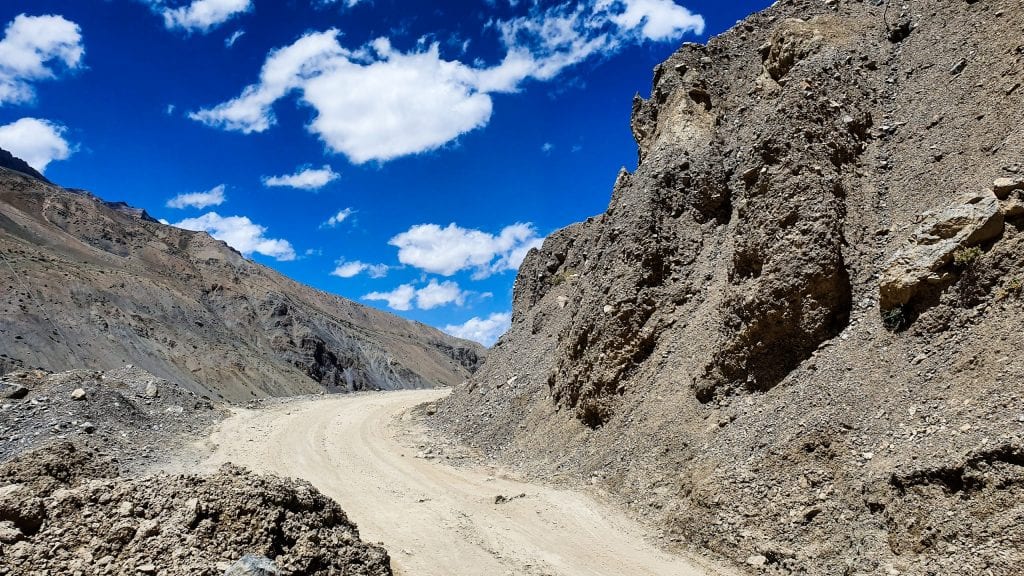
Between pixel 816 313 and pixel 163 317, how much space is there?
5377 centimetres

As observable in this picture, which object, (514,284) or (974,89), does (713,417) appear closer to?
(974,89)

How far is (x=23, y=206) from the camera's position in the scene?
67375 millimetres

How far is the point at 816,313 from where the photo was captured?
11.3m

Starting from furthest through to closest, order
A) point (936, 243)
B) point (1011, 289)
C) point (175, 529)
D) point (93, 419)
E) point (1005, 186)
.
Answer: point (93, 419), point (936, 243), point (1005, 186), point (1011, 289), point (175, 529)

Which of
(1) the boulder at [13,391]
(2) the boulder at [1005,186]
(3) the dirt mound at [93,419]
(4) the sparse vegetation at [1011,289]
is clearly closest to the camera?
(4) the sparse vegetation at [1011,289]

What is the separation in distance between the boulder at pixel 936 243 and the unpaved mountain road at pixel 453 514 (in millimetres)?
5488

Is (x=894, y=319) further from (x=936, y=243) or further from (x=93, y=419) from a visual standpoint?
(x=93, y=419)

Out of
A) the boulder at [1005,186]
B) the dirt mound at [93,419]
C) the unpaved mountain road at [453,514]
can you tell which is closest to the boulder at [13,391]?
the dirt mound at [93,419]

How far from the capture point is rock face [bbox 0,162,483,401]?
4147cm

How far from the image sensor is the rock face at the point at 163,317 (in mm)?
41469

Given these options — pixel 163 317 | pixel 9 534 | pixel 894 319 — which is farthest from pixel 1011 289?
pixel 163 317

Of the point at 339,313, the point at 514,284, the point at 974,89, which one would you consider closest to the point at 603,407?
the point at 974,89

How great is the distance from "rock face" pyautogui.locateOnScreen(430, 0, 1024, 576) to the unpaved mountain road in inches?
39.4

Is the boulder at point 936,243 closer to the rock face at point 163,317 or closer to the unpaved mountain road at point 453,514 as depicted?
the unpaved mountain road at point 453,514
